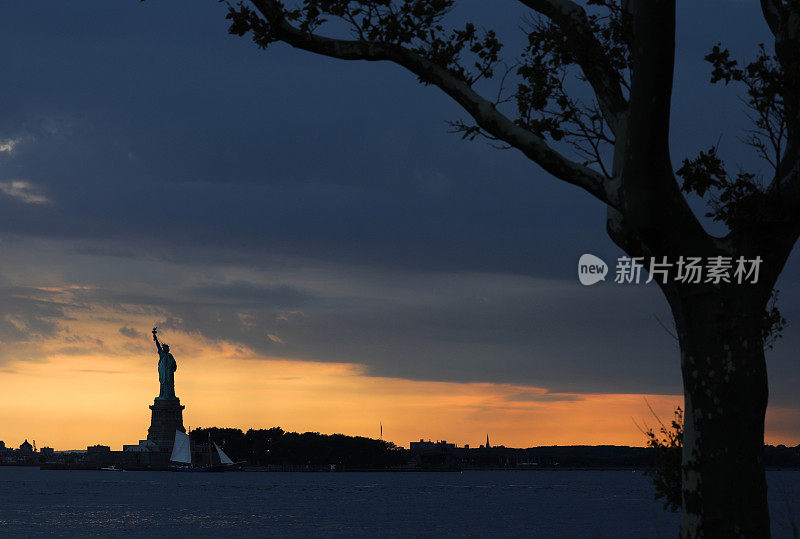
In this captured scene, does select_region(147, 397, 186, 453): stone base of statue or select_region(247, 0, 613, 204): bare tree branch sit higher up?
select_region(147, 397, 186, 453): stone base of statue

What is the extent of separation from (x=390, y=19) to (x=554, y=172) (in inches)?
100

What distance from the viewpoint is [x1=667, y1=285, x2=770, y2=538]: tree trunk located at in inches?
391

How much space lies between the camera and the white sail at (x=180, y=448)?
7254 inches

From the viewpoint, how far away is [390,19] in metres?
11.4

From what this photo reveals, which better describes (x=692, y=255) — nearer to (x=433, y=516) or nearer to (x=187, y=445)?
(x=433, y=516)

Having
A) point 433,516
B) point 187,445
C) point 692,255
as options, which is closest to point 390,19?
point 692,255

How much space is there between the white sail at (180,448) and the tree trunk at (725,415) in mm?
181330

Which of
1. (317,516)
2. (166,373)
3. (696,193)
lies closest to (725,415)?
(696,193)

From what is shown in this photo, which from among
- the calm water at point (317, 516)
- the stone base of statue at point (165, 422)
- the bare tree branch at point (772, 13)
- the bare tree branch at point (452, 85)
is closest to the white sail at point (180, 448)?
the stone base of statue at point (165, 422)

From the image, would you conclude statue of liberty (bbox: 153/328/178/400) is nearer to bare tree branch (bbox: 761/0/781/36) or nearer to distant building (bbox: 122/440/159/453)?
distant building (bbox: 122/440/159/453)

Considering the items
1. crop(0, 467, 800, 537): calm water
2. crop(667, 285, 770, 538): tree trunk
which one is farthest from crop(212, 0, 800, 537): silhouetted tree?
crop(0, 467, 800, 537): calm water

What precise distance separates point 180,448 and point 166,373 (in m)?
14.0

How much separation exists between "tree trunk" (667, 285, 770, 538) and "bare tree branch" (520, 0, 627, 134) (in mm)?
2329

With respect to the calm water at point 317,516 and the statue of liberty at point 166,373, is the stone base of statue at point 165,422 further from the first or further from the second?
the calm water at point 317,516
